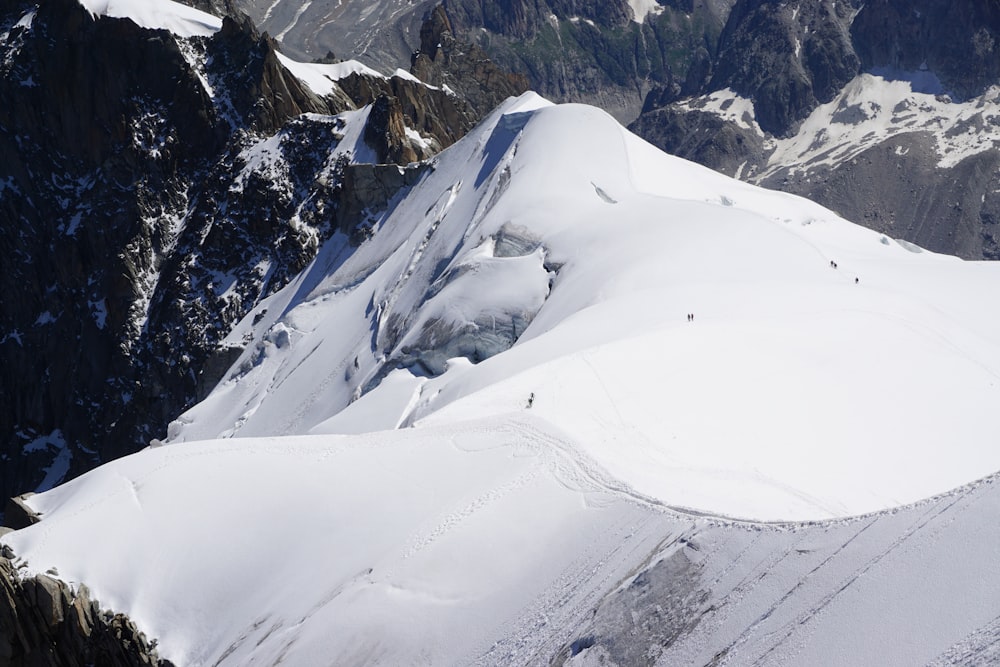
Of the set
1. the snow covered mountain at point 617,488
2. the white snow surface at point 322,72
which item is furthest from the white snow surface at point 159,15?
the snow covered mountain at point 617,488

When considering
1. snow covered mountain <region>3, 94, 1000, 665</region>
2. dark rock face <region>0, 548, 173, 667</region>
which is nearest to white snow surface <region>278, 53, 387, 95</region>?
snow covered mountain <region>3, 94, 1000, 665</region>

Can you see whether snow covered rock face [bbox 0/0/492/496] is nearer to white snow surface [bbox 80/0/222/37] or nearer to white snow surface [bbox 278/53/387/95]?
white snow surface [bbox 80/0/222/37]

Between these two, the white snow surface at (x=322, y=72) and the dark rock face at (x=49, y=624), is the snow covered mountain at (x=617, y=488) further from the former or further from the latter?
the white snow surface at (x=322, y=72)

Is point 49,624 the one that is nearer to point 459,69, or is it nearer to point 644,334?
point 644,334

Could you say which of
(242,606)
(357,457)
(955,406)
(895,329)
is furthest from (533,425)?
(895,329)

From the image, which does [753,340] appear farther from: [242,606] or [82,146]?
[82,146]

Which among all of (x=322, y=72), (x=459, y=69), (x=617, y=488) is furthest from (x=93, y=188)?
(x=617, y=488)
